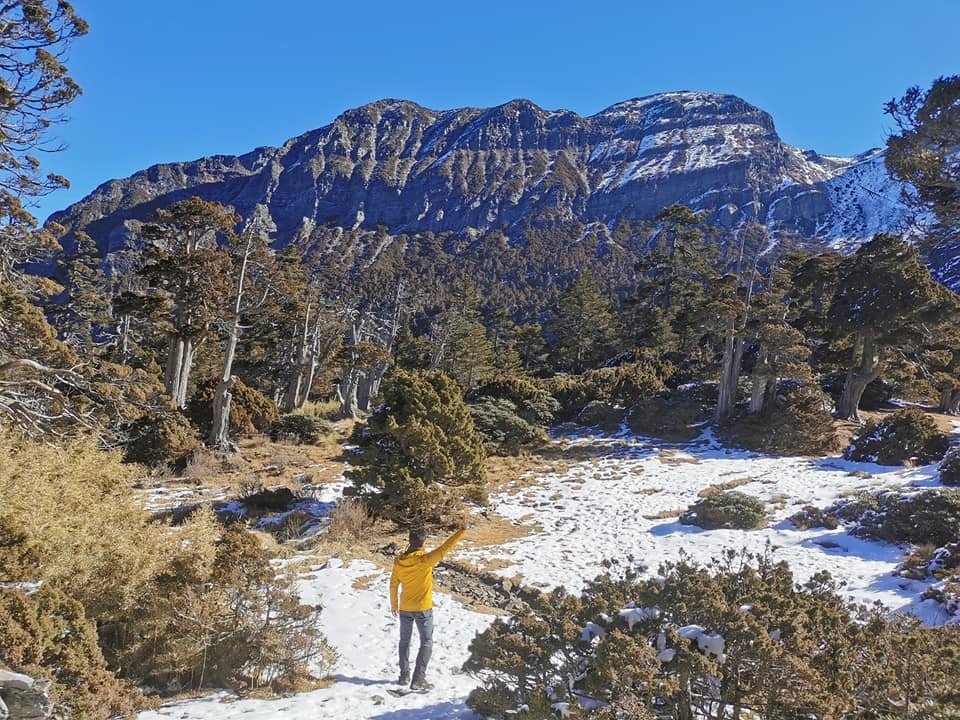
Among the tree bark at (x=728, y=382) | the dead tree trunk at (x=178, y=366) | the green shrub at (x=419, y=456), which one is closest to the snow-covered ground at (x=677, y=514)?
the green shrub at (x=419, y=456)

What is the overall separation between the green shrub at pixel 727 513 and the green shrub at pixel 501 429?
7651mm

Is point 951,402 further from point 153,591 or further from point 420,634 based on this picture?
point 153,591

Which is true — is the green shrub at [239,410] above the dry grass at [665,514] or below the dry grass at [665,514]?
above

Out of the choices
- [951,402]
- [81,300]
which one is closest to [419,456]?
[951,402]

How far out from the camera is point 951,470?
1153 cm

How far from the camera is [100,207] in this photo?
481 ft

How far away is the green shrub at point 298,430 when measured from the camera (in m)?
18.0

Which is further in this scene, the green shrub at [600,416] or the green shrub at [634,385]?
the green shrub at [634,385]

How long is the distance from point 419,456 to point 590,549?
3.66 meters

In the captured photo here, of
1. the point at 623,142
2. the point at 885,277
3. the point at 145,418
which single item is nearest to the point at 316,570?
the point at 145,418

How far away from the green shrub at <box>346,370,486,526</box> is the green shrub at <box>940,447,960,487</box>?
382 inches

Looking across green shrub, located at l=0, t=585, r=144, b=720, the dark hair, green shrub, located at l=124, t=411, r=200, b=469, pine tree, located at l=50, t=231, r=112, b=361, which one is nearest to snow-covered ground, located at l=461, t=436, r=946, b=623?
the dark hair

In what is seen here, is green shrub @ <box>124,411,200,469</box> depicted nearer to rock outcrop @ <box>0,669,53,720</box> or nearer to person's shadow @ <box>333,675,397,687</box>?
person's shadow @ <box>333,675,397,687</box>

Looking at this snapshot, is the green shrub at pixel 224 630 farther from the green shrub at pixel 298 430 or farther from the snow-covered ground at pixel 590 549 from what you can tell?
the green shrub at pixel 298 430
